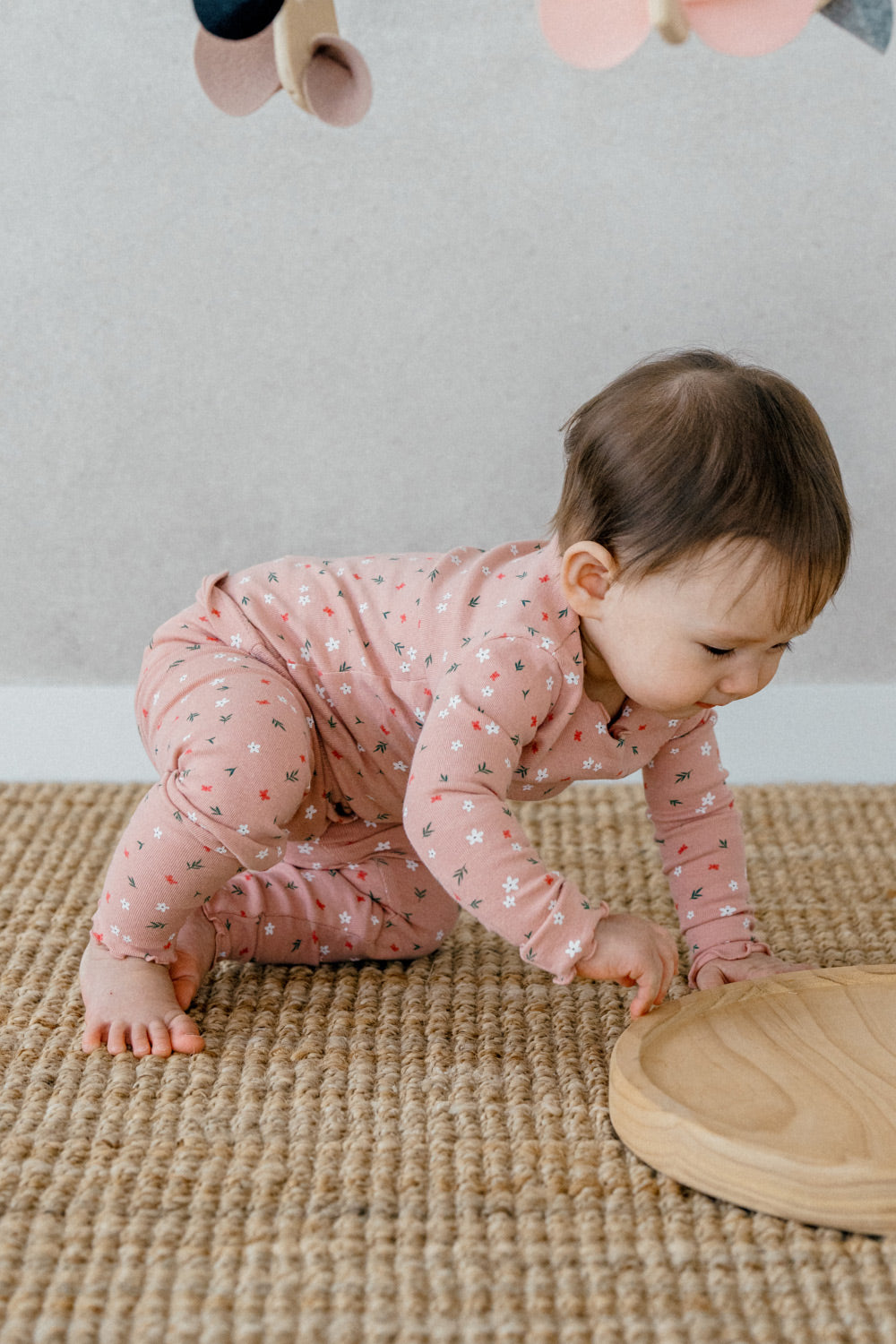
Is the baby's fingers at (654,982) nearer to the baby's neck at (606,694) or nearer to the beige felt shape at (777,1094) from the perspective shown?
the beige felt shape at (777,1094)

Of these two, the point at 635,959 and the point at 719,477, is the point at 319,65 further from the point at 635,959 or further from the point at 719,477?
the point at 635,959

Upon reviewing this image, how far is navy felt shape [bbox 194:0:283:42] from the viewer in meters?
0.69

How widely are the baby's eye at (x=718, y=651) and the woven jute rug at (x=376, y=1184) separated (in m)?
0.26

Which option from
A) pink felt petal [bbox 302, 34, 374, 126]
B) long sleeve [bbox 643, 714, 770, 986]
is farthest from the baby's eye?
pink felt petal [bbox 302, 34, 374, 126]

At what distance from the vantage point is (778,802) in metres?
1.33

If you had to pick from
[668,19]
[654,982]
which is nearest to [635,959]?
[654,982]

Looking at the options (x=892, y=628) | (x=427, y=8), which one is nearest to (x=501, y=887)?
(x=892, y=628)

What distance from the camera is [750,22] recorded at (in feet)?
2.31

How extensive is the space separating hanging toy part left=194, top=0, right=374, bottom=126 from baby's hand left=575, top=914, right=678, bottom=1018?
49cm

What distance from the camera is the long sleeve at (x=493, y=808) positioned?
0.80 m

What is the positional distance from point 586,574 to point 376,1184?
1.22ft

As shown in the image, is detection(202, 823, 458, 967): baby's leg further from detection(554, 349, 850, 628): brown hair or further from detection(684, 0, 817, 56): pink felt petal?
detection(684, 0, 817, 56): pink felt petal

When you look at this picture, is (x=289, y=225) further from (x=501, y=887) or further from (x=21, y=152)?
(x=501, y=887)

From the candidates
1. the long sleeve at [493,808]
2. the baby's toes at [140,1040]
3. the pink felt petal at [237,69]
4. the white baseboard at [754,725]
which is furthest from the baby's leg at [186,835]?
the white baseboard at [754,725]
